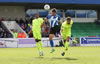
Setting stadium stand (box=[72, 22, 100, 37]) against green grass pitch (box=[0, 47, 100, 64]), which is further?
stadium stand (box=[72, 22, 100, 37])

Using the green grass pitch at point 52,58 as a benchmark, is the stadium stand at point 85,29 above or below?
below

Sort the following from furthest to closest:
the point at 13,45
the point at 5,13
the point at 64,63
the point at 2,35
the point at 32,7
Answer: the point at 32,7 < the point at 5,13 < the point at 2,35 < the point at 13,45 < the point at 64,63

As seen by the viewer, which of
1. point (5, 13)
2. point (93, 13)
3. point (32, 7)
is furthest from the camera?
point (93, 13)

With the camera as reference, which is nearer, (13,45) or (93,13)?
(13,45)

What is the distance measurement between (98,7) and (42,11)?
9991mm

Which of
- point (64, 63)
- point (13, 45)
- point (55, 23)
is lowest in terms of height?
point (13, 45)

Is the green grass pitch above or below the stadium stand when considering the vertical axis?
above

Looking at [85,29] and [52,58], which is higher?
[52,58]

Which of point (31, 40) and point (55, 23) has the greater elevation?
point (55, 23)

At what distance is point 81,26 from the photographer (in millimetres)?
44531

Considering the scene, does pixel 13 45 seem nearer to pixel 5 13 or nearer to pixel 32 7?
pixel 5 13

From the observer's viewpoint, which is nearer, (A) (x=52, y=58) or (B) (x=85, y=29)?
(A) (x=52, y=58)

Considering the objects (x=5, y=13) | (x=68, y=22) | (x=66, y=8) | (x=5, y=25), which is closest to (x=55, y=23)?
(x=68, y=22)

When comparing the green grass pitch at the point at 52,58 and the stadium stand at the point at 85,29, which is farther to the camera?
the stadium stand at the point at 85,29
